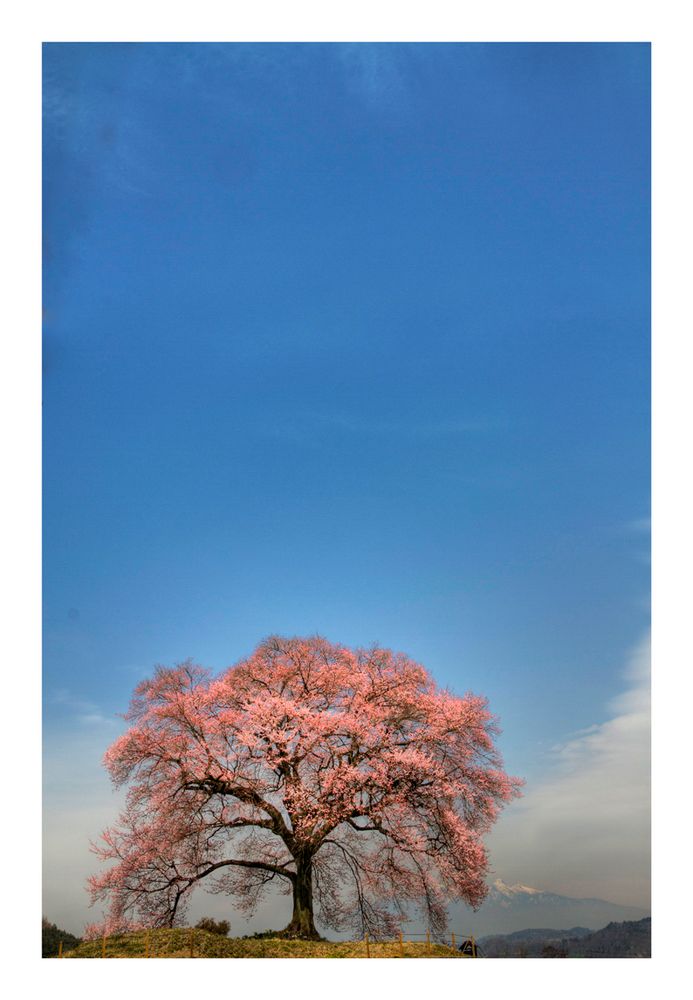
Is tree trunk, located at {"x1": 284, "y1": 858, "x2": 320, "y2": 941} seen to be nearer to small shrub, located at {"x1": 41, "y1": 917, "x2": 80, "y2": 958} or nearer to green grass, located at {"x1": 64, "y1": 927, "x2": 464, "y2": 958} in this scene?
green grass, located at {"x1": 64, "y1": 927, "x2": 464, "y2": 958}

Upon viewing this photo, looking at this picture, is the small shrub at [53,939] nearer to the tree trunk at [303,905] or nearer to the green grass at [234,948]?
the green grass at [234,948]

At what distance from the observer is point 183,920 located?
18.4 m

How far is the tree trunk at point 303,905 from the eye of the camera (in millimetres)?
17969

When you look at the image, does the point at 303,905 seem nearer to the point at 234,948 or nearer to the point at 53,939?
the point at 234,948

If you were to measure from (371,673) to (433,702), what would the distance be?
4.69ft

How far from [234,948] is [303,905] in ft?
5.65

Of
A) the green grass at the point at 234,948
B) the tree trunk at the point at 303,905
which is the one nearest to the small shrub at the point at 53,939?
the green grass at the point at 234,948

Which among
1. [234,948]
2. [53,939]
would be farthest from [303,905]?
[53,939]

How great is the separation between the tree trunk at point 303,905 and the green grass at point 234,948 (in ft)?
1.18

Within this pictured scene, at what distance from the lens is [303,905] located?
59.4 feet

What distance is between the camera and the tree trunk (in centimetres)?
1797
